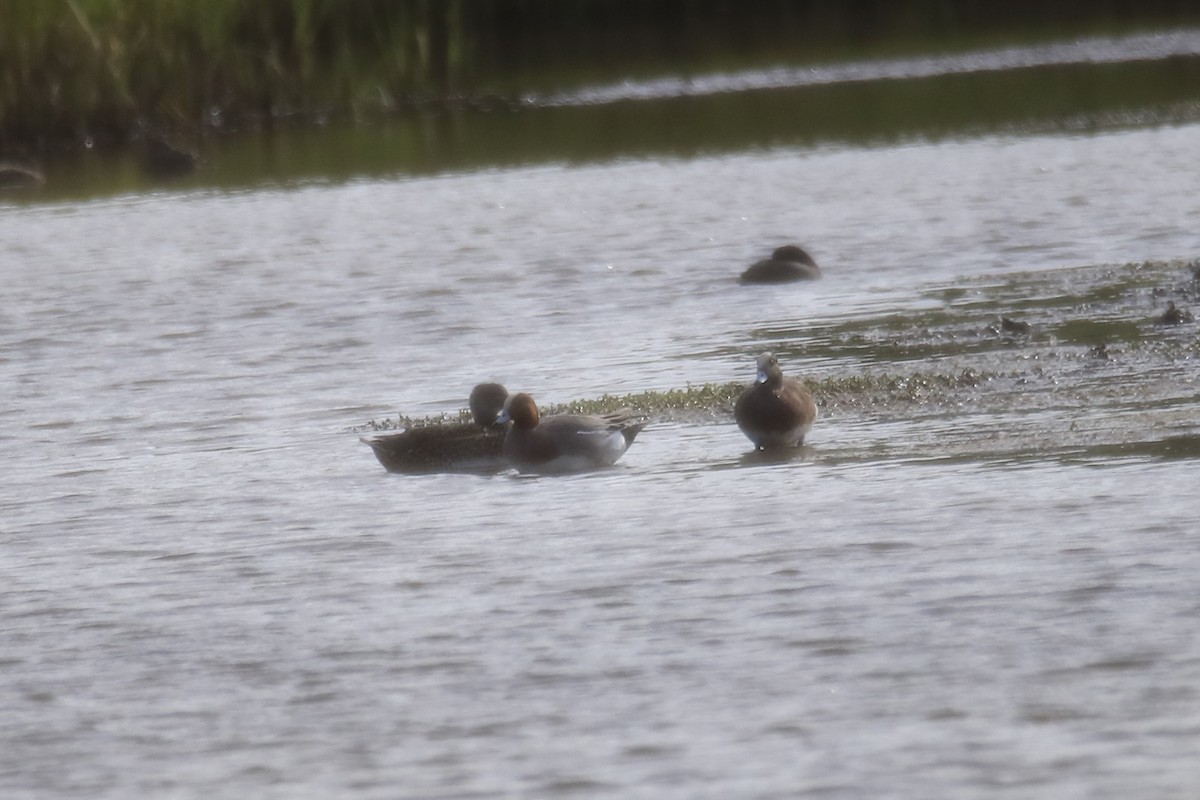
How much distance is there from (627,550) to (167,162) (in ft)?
62.3

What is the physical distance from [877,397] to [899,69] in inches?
901

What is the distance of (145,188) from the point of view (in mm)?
24781

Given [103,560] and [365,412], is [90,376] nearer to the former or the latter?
[365,412]

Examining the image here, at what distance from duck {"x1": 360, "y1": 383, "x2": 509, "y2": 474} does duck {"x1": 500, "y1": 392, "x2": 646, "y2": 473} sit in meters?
0.17

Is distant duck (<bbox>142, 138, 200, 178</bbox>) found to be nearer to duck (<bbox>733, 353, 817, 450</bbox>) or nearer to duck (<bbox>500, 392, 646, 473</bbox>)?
duck (<bbox>500, 392, 646, 473</bbox>)

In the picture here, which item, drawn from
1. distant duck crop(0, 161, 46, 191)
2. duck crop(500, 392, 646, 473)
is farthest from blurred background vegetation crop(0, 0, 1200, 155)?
duck crop(500, 392, 646, 473)

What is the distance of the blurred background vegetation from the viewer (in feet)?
87.2

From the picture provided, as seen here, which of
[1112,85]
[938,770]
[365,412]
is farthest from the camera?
[1112,85]

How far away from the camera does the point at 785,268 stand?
573 inches

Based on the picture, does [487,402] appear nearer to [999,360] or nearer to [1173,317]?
[999,360]

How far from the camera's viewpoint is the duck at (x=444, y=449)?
9.05 metres

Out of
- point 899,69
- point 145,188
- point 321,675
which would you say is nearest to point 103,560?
Answer: point 321,675

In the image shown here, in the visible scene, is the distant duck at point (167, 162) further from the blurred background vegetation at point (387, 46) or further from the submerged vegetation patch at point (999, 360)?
the submerged vegetation patch at point (999, 360)

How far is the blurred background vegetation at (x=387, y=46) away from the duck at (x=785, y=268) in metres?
13.8
